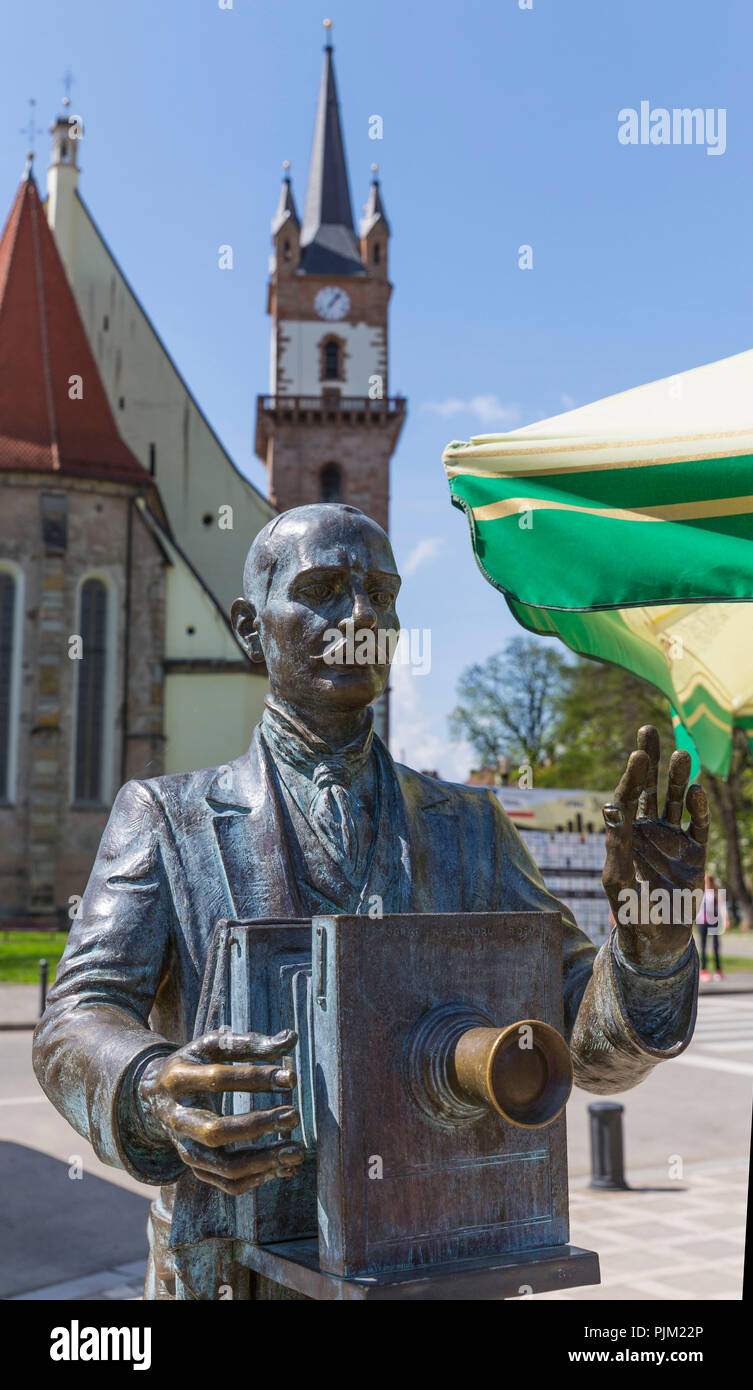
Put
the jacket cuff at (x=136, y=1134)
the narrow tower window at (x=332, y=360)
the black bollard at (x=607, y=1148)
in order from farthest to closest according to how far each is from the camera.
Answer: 1. the narrow tower window at (x=332, y=360)
2. the black bollard at (x=607, y=1148)
3. the jacket cuff at (x=136, y=1134)

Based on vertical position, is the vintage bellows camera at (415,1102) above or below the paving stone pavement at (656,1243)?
above

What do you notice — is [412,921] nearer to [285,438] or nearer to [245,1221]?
[245,1221]

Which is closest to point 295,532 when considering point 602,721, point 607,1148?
point 607,1148

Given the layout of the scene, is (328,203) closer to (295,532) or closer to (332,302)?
(332,302)

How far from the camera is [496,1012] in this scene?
167 centimetres

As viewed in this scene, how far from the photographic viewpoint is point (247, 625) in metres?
2.36

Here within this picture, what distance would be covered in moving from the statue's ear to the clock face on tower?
155ft

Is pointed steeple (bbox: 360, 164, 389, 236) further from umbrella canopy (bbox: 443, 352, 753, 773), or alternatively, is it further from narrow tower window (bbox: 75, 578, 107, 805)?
umbrella canopy (bbox: 443, 352, 753, 773)

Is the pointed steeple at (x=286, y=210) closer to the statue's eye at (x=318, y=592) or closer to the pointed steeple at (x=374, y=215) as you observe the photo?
the pointed steeple at (x=374, y=215)

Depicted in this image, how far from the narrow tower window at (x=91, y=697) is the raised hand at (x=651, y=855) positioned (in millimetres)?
32086

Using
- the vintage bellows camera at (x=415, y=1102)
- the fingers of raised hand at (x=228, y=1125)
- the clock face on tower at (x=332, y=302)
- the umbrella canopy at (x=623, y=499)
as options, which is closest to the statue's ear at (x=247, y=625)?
the vintage bellows camera at (x=415, y=1102)

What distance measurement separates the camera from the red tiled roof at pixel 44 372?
1344 inches

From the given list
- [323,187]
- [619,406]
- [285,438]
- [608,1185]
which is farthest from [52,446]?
[619,406]

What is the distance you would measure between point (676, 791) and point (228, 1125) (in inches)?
32.7
